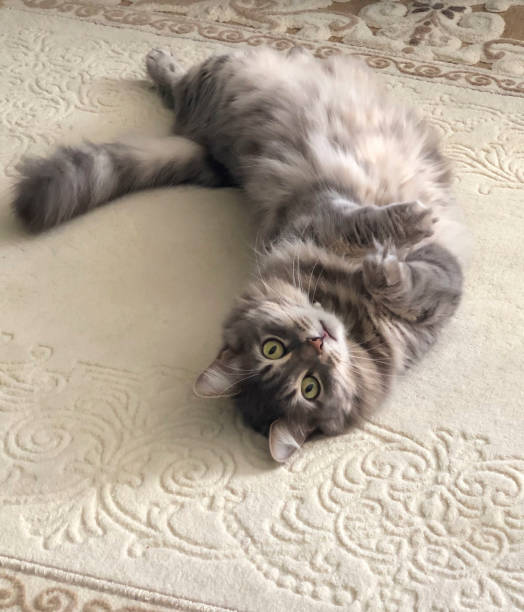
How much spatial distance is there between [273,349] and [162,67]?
1.41 meters

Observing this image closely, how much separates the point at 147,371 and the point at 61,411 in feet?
0.70

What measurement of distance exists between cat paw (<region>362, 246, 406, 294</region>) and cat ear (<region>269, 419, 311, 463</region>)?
0.36 m

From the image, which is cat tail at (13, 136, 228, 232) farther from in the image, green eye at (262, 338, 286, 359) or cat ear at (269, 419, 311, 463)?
cat ear at (269, 419, 311, 463)

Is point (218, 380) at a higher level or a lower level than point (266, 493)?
higher

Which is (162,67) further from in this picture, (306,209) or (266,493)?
(266,493)

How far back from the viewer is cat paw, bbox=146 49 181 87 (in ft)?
8.37

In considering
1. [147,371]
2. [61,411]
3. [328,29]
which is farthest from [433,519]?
[328,29]

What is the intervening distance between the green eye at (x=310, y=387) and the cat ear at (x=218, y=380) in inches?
5.5

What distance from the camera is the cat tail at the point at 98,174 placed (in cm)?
203

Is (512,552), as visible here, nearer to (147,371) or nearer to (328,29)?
(147,371)

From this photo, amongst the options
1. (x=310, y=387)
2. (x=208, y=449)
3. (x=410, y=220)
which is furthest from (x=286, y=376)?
(x=410, y=220)

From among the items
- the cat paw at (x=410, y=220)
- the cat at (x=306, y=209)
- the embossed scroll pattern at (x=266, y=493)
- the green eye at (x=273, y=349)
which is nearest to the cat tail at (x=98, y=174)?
the cat at (x=306, y=209)

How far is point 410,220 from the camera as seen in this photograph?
1.72 metres

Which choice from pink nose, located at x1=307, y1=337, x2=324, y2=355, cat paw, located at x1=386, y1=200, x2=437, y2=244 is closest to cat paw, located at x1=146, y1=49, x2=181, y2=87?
cat paw, located at x1=386, y1=200, x2=437, y2=244
